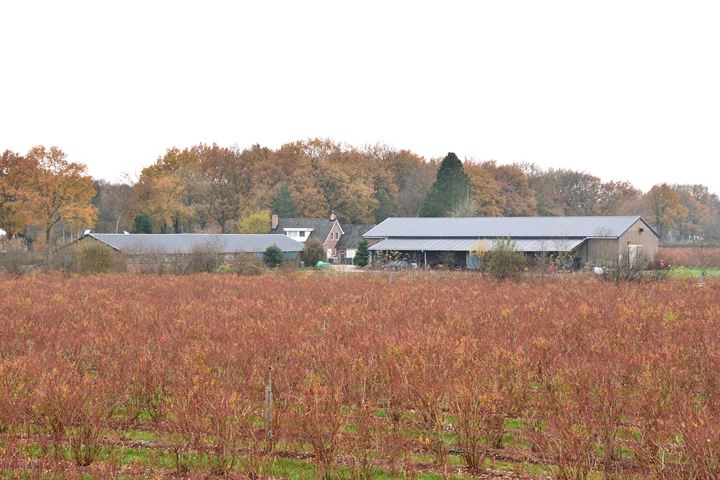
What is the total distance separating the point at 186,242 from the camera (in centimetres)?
6141

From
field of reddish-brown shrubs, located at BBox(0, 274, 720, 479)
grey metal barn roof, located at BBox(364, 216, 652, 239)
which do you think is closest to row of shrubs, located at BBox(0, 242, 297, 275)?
grey metal barn roof, located at BBox(364, 216, 652, 239)

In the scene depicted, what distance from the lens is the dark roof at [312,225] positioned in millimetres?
74919

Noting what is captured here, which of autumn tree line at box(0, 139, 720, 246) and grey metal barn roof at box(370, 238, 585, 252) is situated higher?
autumn tree line at box(0, 139, 720, 246)

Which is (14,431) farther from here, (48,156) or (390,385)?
(48,156)

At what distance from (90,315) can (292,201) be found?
62.8 meters

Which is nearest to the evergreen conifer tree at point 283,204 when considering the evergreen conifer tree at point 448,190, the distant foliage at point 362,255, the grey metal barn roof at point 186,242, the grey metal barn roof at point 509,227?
the grey metal barn roof at point 186,242

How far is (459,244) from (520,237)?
190 inches

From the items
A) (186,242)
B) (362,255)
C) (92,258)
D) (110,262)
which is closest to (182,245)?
(186,242)

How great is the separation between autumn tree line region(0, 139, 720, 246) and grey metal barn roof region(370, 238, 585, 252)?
48.5ft

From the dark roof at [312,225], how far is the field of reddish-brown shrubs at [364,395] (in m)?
55.7

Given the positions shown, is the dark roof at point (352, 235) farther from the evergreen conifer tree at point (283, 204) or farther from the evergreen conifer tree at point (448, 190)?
the evergreen conifer tree at point (283, 204)

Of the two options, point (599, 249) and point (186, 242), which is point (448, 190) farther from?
point (186, 242)

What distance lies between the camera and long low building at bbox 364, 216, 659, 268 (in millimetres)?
52531

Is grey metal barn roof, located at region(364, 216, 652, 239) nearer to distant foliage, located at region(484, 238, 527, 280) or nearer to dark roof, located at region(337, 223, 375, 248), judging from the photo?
dark roof, located at region(337, 223, 375, 248)
